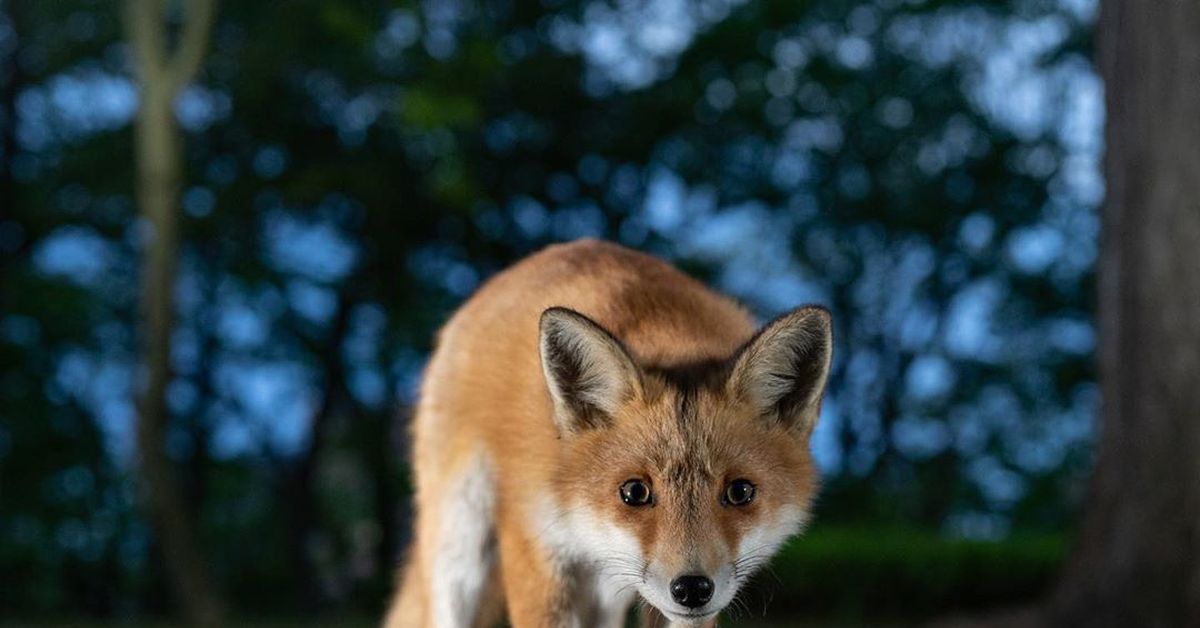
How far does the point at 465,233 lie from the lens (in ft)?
65.0

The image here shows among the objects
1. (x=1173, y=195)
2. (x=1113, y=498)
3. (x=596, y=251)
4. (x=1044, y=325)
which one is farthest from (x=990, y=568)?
(x=596, y=251)

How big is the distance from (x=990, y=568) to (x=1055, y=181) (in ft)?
32.0

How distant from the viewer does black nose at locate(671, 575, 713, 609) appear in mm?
2711

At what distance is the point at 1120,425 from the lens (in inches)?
286

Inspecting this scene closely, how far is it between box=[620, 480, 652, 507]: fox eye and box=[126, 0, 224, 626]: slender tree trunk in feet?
35.2

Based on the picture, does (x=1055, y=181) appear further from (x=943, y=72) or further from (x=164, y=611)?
Result: (x=164, y=611)

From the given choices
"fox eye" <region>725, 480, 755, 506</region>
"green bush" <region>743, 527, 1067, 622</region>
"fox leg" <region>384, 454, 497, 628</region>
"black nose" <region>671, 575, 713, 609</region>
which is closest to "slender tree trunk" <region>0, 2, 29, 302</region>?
"green bush" <region>743, 527, 1067, 622</region>

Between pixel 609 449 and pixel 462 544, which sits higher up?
pixel 609 449

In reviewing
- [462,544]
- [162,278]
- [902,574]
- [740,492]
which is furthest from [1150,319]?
[162,278]

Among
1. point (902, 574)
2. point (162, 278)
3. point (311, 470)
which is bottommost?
point (902, 574)

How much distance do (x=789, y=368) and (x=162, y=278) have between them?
11.2 m

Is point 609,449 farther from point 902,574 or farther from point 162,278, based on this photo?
point 162,278

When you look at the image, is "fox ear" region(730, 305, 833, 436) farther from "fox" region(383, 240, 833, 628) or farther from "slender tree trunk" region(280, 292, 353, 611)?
"slender tree trunk" region(280, 292, 353, 611)

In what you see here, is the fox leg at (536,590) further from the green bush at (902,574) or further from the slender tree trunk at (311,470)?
the slender tree trunk at (311,470)
